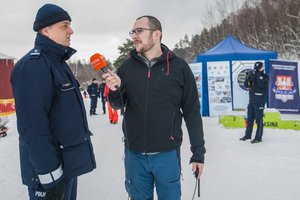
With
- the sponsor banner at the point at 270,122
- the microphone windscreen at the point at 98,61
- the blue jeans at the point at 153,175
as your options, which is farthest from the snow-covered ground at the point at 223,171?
the microphone windscreen at the point at 98,61

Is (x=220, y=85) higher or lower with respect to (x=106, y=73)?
lower

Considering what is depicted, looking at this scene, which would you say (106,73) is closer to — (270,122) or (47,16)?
(47,16)

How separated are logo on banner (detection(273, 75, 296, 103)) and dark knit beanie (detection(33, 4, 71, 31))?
13.3m

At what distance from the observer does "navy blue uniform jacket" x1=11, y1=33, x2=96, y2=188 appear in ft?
7.09

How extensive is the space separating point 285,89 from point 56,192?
13.7 metres

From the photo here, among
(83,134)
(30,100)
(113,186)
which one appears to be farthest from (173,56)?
(113,186)

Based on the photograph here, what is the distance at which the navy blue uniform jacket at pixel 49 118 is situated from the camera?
85.1 inches

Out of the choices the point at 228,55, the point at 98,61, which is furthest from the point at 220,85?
the point at 98,61

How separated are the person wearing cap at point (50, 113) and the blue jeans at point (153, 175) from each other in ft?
1.75

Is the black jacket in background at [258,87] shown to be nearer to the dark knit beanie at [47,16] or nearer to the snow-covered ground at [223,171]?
the snow-covered ground at [223,171]

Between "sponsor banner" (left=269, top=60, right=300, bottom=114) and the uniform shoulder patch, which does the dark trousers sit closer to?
"sponsor banner" (left=269, top=60, right=300, bottom=114)

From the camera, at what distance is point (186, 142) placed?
8.53 metres

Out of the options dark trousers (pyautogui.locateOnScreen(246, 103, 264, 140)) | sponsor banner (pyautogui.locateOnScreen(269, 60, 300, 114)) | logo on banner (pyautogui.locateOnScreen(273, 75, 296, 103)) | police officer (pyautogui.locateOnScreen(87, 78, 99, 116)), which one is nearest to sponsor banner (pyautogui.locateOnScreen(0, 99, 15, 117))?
police officer (pyautogui.locateOnScreen(87, 78, 99, 116))

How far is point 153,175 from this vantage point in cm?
302
